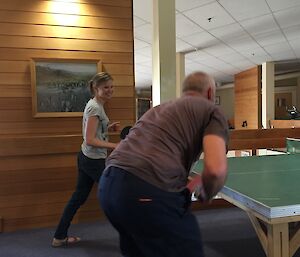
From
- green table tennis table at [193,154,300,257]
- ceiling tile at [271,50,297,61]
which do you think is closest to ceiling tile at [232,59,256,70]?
ceiling tile at [271,50,297,61]

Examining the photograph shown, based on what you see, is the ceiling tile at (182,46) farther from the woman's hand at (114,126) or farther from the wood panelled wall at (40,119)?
the woman's hand at (114,126)

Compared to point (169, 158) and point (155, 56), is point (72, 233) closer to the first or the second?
point (155, 56)

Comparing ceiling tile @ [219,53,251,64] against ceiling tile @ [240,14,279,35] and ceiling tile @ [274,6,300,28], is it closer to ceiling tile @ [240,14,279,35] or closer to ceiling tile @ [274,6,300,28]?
ceiling tile @ [240,14,279,35]

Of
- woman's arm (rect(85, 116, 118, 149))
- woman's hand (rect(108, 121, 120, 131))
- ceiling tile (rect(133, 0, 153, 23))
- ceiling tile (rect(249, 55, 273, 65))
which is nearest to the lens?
woman's arm (rect(85, 116, 118, 149))

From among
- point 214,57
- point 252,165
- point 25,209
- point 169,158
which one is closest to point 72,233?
point 25,209

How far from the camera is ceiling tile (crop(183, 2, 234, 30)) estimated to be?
4.63 m

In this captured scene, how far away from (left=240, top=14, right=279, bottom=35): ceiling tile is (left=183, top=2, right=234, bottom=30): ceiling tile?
0.37 metres

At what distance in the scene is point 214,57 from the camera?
8266 mm

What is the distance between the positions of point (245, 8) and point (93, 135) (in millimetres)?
3387

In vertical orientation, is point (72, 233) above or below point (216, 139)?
below

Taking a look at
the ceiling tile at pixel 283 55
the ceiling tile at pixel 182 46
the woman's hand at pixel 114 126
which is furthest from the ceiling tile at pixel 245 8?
the ceiling tile at pixel 283 55

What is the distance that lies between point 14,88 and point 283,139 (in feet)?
11.1

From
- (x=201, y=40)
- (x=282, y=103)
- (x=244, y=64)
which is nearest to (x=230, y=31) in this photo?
(x=201, y=40)

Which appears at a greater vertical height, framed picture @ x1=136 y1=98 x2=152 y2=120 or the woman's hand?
framed picture @ x1=136 y1=98 x2=152 y2=120
